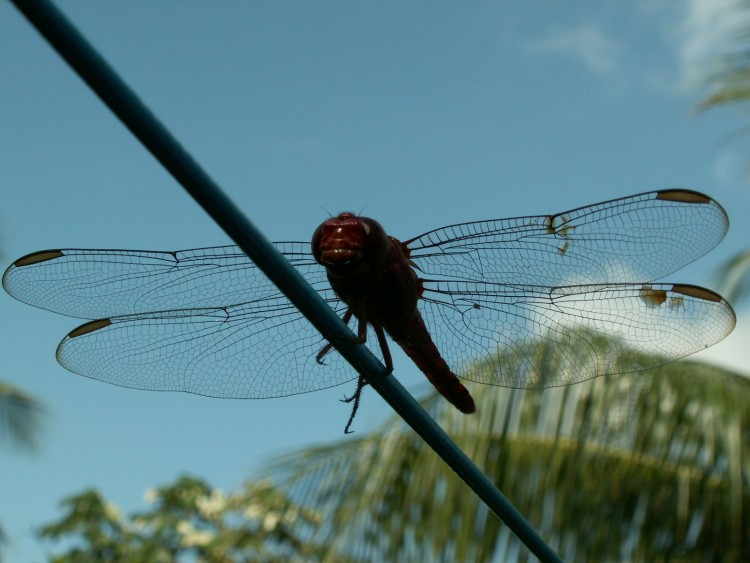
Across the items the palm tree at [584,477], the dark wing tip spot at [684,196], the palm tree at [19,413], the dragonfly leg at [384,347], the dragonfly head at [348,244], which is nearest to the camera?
the dragonfly head at [348,244]

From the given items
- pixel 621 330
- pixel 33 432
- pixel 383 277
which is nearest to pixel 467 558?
pixel 621 330

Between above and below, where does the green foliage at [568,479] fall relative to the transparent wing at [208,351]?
above

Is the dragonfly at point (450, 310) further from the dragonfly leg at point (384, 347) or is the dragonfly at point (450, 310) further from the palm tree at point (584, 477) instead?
the palm tree at point (584, 477)

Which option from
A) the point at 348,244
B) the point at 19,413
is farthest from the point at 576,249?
the point at 19,413

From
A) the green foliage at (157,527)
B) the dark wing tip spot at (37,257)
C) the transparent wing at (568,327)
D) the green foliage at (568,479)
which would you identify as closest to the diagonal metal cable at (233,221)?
the transparent wing at (568,327)

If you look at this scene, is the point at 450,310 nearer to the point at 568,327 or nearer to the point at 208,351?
the point at 568,327
